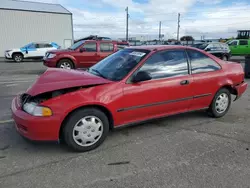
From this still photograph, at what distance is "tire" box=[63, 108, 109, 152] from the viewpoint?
293 cm

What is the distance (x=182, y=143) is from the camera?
11.0ft

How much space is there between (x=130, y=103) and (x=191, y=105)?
54.4 inches

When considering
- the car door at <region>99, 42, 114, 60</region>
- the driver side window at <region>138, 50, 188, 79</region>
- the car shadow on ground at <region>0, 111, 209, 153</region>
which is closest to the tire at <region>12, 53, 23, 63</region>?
the car door at <region>99, 42, 114, 60</region>

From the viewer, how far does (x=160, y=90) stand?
140 inches

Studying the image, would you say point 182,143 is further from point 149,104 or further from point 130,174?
point 130,174

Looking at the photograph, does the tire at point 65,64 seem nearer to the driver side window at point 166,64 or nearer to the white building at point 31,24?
the driver side window at point 166,64

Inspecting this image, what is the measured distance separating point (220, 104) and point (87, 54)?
24.5ft

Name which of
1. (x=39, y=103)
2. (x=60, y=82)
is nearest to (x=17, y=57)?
(x=60, y=82)

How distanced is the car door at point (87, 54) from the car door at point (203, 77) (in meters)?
7.14

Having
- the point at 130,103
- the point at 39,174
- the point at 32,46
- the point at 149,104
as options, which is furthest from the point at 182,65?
the point at 32,46

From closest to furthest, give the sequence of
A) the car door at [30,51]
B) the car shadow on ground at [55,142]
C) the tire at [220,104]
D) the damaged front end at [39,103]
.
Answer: the damaged front end at [39,103] → the car shadow on ground at [55,142] → the tire at [220,104] → the car door at [30,51]

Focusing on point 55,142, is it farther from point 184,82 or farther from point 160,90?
point 184,82

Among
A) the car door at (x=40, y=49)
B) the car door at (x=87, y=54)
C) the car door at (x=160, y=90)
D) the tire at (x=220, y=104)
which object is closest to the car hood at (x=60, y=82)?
the car door at (x=160, y=90)

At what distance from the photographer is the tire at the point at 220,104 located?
432cm
